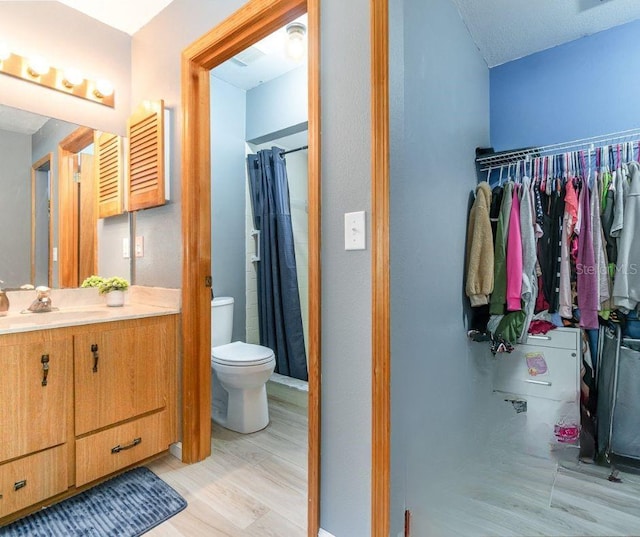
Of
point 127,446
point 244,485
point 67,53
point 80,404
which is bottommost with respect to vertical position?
point 244,485

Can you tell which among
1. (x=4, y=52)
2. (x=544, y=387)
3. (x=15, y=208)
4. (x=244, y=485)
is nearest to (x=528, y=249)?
(x=544, y=387)

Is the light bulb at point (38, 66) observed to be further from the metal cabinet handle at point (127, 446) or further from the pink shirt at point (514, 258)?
the pink shirt at point (514, 258)

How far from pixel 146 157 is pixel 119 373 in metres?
1.14

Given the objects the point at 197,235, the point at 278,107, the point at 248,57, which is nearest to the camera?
the point at 197,235

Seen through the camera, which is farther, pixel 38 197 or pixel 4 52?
pixel 38 197

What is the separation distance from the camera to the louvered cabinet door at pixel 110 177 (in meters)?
2.10

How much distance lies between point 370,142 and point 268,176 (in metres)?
1.81

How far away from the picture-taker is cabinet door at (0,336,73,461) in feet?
4.32

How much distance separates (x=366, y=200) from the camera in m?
1.13

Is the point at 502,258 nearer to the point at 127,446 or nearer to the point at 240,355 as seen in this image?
the point at 240,355

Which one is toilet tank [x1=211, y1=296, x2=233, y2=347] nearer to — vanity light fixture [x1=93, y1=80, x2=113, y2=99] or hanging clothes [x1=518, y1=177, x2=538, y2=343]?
vanity light fixture [x1=93, y1=80, x2=113, y2=99]

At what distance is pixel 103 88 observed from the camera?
2039mm

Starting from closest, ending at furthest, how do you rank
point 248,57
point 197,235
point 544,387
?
point 544,387 → point 197,235 → point 248,57

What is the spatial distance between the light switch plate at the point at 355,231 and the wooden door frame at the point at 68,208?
66.0 inches
